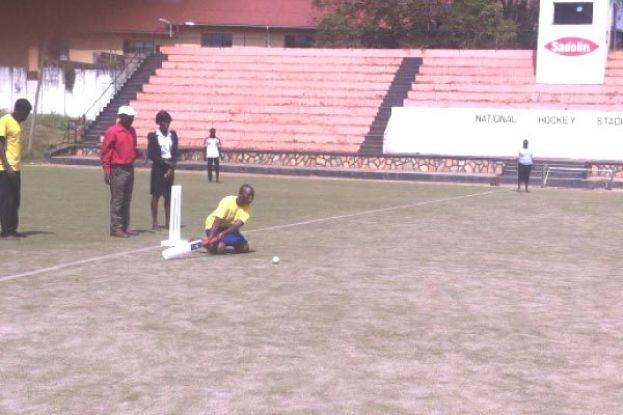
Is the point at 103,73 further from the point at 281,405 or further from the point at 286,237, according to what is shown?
the point at 281,405

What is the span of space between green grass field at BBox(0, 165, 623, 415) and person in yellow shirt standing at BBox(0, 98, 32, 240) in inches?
15.2

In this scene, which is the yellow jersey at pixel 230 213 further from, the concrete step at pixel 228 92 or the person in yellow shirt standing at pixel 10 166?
the concrete step at pixel 228 92

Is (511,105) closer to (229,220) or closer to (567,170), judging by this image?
(567,170)

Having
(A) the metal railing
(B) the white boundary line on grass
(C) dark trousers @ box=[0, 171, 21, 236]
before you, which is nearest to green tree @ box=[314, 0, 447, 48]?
(A) the metal railing

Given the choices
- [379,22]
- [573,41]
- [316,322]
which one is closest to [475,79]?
[573,41]

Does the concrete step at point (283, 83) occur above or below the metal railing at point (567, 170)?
above

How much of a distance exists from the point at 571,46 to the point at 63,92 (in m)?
21.8

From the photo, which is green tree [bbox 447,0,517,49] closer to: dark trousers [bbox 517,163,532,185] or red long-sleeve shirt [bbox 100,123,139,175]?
dark trousers [bbox 517,163,532,185]

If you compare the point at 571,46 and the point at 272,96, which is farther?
the point at 272,96

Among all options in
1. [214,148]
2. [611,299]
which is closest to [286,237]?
[611,299]

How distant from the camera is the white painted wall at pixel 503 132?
3384 cm

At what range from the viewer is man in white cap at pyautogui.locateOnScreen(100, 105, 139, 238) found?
13.4 m

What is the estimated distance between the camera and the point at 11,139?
12930 millimetres

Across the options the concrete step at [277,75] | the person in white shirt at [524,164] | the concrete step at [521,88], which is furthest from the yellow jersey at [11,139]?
the concrete step at [277,75]
